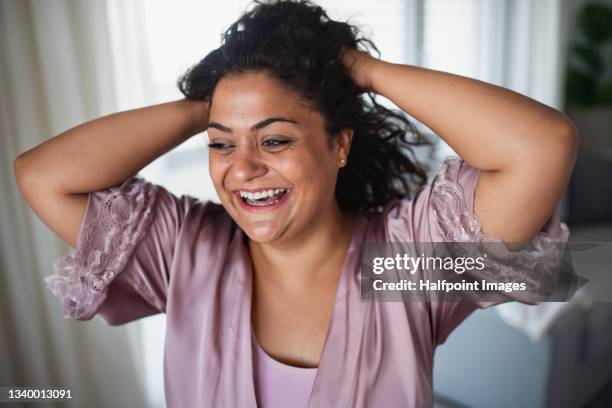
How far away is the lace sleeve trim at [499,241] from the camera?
821 millimetres

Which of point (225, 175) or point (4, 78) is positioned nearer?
point (225, 175)

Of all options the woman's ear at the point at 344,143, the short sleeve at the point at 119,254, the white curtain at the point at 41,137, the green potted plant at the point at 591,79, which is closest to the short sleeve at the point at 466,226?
the woman's ear at the point at 344,143

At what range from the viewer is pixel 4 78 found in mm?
1251

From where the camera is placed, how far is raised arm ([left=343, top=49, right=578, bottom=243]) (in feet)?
2.53

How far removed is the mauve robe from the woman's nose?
0.19 m

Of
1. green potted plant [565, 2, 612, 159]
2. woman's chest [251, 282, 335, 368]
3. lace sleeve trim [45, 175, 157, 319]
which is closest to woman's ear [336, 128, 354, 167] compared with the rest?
woman's chest [251, 282, 335, 368]

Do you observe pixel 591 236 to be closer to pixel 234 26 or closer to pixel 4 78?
pixel 234 26

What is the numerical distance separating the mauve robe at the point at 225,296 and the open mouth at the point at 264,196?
16 cm

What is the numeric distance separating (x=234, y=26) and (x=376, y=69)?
0.80ft

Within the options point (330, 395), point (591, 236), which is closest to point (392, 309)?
point (330, 395)

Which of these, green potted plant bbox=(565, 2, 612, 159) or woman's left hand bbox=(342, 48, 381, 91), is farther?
green potted plant bbox=(565, 2, 612, 159)

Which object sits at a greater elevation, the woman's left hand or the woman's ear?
the woman's left hand

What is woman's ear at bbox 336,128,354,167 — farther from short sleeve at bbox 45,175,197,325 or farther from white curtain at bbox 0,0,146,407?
white curtain at bbox 0,0,146,407

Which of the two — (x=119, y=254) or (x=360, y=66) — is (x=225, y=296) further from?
(x=360, y=66)
